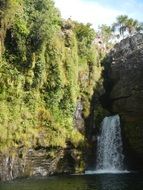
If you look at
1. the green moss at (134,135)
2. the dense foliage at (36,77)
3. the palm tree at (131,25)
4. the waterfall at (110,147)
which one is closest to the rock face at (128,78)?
the green moss at (134,135)

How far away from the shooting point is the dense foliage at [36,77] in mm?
36469

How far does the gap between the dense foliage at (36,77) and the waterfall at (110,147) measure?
267cm

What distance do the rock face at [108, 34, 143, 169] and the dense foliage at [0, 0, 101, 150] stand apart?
3.66 m

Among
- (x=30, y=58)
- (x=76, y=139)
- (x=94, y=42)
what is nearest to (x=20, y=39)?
(x=30, y=58)

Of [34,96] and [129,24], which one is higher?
[129,24]

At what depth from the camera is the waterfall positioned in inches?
1667

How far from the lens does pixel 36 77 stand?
129 feet

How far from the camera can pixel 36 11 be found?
40281mm

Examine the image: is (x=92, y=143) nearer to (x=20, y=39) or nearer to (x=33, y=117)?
(x=33, y=117)

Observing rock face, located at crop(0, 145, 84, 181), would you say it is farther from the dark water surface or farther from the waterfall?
the waterfall

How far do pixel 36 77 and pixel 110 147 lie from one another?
415 inches

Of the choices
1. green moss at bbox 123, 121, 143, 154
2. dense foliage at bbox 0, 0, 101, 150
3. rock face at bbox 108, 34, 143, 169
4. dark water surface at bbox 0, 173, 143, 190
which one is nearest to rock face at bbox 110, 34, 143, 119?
rock face at bbox 108, 34, 143, 169

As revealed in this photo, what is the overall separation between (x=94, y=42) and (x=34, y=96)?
14.4 meters

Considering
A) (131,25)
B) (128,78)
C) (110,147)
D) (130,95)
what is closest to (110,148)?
(110,147)
